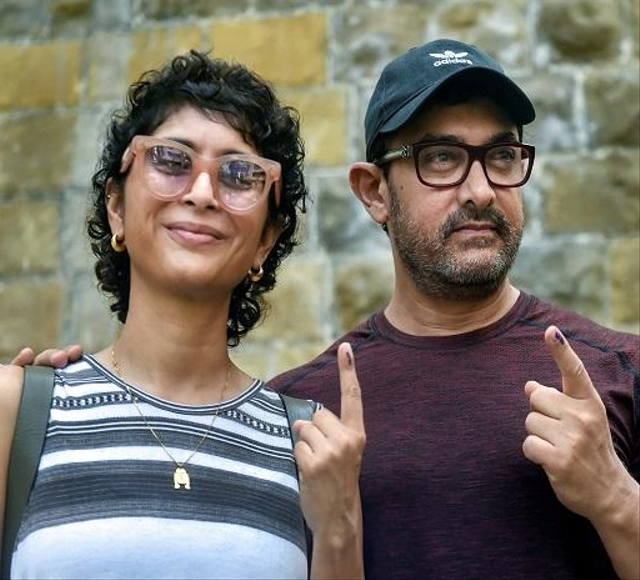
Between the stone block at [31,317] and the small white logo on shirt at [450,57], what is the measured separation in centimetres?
229

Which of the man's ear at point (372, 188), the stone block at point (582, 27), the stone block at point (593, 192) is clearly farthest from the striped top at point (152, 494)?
the stone block at point (582, 27)

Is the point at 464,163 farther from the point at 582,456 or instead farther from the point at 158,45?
the point at 158,45

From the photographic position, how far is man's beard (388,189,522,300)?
2926 mm

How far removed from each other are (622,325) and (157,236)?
Answer: 2.30 m

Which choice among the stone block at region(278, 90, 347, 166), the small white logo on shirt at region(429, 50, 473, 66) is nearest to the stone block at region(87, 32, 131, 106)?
the stone block at region(278, 90, 347, 166)

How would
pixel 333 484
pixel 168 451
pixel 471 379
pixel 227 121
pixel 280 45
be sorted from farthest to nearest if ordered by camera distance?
pixel 280 45 < pixel 471 379 < pixel 227 121 < pixel 168 451 < pixel 333 484

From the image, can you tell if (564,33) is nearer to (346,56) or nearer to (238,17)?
(346,56)

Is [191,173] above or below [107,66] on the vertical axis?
below

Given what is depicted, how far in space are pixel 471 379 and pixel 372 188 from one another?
1.87 feet

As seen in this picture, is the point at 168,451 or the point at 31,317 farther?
the point at 31,317

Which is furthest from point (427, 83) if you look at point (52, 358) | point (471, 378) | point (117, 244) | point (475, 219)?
point (52, 358)

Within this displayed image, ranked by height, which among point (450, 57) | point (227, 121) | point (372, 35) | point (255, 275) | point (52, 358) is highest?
point (372, 35)

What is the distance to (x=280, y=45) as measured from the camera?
491cm

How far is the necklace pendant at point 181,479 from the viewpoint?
2.43 m
